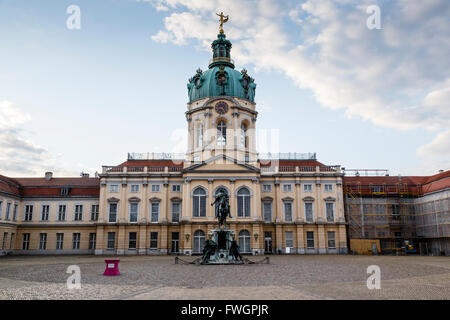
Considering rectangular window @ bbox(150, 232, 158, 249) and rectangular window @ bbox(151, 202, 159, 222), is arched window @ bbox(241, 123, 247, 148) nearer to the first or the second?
rectangular window @ bbox(151, 202, 159, 222)

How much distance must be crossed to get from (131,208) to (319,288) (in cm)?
4055

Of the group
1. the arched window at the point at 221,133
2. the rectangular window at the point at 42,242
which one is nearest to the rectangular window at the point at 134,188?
the arched window at the point at 221,133

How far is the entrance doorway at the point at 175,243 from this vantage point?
50.6 metres

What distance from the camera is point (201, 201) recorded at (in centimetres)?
4888

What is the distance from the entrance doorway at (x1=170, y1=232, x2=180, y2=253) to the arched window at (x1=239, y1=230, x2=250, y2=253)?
8.98 meters

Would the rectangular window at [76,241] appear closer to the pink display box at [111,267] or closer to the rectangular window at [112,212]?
the rectangular window at [112,212]

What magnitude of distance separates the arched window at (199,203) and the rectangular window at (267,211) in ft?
30.0

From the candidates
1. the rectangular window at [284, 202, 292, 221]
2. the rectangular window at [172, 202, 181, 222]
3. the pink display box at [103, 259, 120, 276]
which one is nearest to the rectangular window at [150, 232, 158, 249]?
the rectangular window at [172, 202, 181, 222]

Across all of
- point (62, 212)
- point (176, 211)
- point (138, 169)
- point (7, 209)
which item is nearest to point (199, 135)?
point (138, 169)

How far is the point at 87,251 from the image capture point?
53.1m

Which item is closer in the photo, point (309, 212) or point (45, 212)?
point (309, 212)

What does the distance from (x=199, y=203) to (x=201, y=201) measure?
0.37m

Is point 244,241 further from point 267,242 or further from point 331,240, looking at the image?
point 331,240
